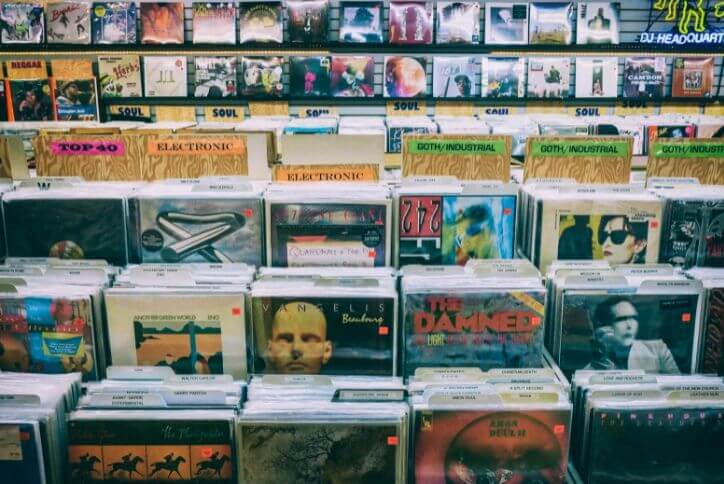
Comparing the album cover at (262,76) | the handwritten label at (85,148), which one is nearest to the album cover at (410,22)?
the album cover at (262,76)

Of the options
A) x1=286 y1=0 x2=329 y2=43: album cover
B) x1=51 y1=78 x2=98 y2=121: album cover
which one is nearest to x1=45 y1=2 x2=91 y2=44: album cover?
x1=51 y1=78 x2=98 y2=121: album cover

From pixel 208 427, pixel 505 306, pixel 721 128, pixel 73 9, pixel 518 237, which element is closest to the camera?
pixel 208 427

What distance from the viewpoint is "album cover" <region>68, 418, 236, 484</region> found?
137 centimetres

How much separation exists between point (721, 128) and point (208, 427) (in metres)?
3.44

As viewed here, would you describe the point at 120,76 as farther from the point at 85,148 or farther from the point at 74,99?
the point at 85,148

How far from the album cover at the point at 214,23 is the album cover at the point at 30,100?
51.5 inches

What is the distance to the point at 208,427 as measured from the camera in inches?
54.2

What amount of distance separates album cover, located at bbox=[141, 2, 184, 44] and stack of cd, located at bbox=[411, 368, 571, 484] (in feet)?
15.1

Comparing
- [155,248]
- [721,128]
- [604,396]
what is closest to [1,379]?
[155,248]

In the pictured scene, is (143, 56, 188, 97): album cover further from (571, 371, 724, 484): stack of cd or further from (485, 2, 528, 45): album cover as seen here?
(571, 371, 724, 484): stack of cd

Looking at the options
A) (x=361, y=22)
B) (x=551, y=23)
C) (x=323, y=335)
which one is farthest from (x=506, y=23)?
(x=323, y=335)

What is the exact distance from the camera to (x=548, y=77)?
208 inches

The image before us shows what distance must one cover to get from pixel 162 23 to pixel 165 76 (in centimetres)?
42

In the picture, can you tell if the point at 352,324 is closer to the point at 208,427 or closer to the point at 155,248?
the point at 208,427
